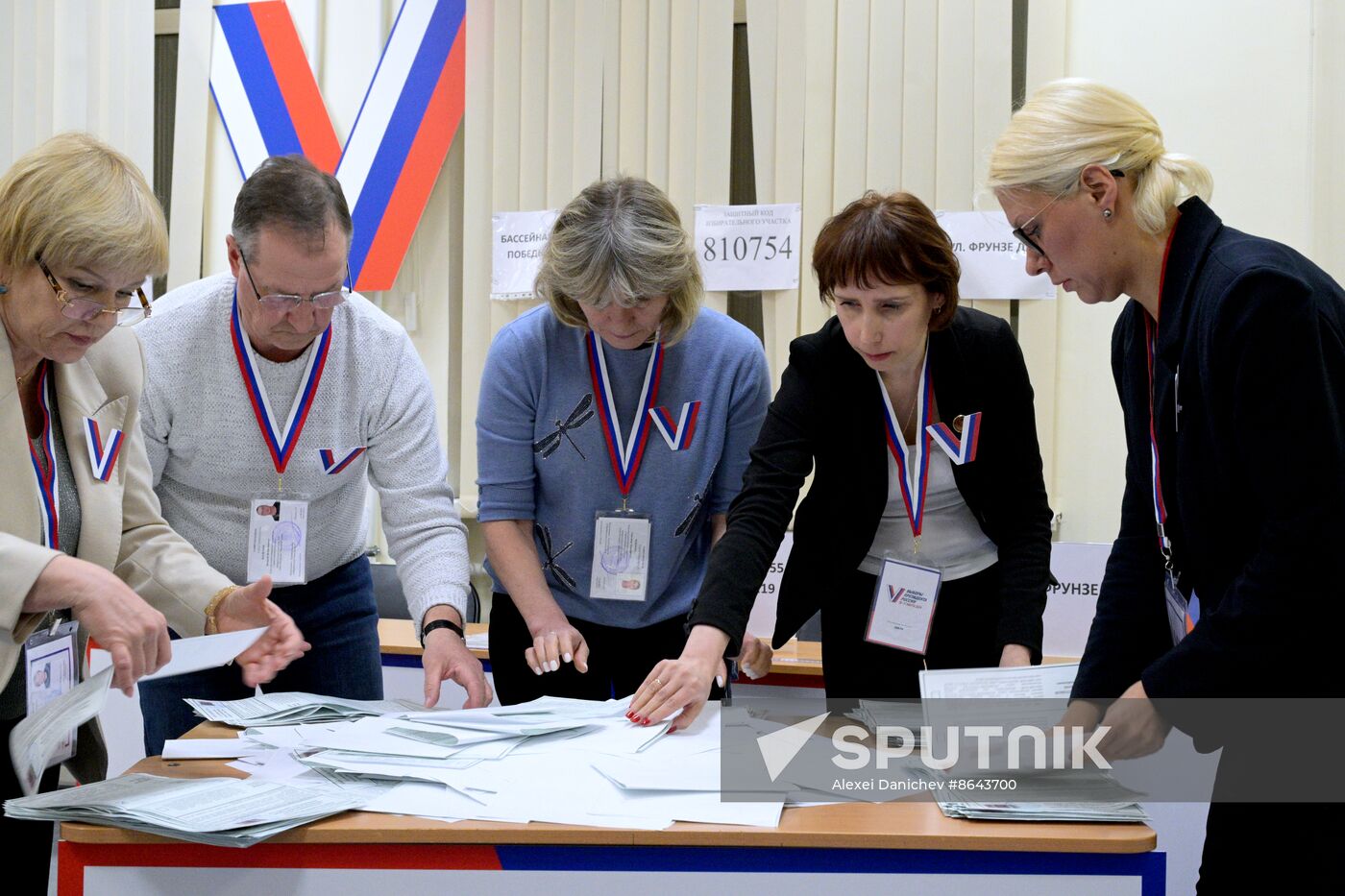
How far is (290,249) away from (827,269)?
88 cm

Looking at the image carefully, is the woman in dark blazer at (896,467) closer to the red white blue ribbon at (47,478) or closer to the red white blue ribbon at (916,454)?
the red white blue ribbon at (916,454)

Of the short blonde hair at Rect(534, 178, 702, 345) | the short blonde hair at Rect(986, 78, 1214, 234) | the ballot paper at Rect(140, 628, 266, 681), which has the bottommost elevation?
the ballot paper at Rect(140, 628, 266, 681)

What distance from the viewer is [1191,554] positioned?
1.43m

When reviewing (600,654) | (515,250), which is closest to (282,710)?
(600,654)

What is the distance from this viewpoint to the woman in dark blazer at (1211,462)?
4.03 ft

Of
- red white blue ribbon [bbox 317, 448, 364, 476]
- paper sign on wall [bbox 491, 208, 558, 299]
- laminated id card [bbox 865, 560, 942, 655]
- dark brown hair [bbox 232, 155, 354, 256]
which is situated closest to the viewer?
dark brown hair [bbox 232, 155, 354, 256]

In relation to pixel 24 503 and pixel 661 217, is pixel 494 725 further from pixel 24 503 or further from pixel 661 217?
pixel 661 217

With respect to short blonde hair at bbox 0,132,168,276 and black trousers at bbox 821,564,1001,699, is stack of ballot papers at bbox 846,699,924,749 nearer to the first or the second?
black trousers at bbox 821,564,1001,699

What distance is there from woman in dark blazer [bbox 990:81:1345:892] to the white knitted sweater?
3.67ft

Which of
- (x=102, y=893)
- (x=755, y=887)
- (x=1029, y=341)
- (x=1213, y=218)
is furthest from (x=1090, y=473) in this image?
(x=102, y=893)

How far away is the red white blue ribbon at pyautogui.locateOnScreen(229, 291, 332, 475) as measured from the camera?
6.56ft

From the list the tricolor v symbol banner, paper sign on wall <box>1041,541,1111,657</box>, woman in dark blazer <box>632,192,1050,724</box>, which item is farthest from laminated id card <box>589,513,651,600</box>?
the tricolor v symbol banner

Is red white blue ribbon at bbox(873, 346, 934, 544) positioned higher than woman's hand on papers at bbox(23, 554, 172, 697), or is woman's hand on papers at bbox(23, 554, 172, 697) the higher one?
red white blue ribbon at bbox(873, 346, 934, 544)

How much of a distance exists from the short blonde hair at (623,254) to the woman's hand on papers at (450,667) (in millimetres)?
633
